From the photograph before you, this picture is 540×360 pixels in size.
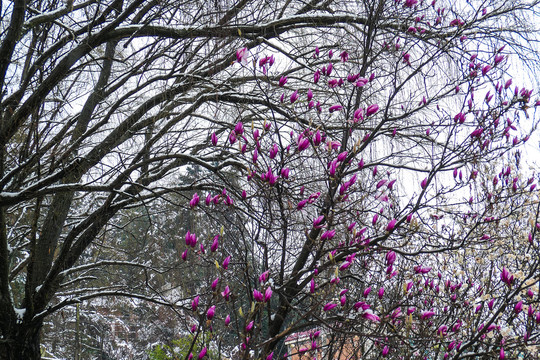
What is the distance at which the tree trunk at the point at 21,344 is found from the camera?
4.24 m

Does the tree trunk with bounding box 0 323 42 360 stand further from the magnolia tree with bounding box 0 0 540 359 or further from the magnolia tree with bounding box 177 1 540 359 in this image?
the magnolia tree with bounding box 177 1 540 359

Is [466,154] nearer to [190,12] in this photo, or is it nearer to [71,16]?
[190,12]

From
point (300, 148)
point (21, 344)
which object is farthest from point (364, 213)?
point (21, 344)

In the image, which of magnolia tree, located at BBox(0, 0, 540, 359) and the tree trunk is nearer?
magnolia tree, located at BBox(0, 0, 540, 359)

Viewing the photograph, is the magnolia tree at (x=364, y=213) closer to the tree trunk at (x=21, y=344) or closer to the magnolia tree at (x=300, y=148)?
the magnolia tree at (x=300, y=148)

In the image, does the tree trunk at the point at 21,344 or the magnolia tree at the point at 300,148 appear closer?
the magnolia tree at the point at 300,148

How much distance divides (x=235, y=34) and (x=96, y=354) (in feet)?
46.7

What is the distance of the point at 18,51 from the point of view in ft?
12.9

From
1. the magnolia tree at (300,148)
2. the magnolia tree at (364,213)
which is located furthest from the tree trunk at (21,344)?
the magnolia tree at (364,213)

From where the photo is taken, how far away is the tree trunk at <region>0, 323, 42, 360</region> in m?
4.24

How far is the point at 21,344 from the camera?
14.3 feet

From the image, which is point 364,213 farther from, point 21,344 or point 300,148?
point 21,344

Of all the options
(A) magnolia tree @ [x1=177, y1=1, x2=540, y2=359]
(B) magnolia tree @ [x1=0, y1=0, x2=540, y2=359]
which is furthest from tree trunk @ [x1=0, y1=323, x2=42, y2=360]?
(A) magnolia tree @ [x1=177, y1=1, x2=540, y2=359]

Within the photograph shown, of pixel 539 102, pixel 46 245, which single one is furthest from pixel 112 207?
pixel 539 102
